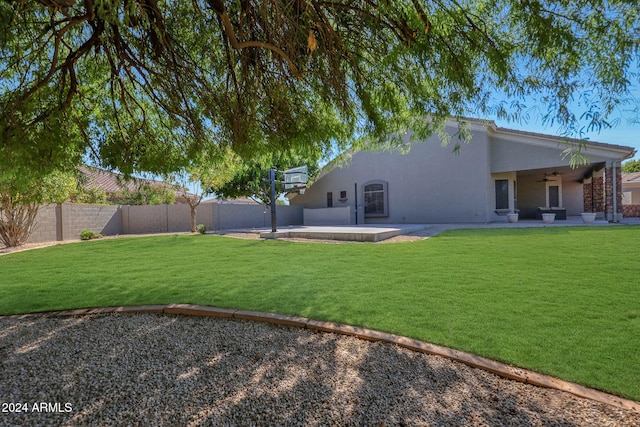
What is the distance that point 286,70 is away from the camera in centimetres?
421

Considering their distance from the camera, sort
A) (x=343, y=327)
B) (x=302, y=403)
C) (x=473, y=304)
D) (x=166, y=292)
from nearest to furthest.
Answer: (x=302, y=403), (x=343, y=327), (x=473, y=304), (x=166, y=292)

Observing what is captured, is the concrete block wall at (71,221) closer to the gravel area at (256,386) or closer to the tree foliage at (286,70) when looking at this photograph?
the tree foliage at (286,70)

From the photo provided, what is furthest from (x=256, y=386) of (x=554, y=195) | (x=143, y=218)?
(x=554, y=195)

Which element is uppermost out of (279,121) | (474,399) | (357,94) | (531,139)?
(531,139)

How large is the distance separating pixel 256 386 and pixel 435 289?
3.20 metres

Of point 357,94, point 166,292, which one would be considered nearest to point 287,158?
Result: point 357,94

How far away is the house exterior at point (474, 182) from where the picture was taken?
13747 millimetres

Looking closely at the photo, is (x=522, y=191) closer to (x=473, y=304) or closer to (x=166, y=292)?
(x=473, y=304)

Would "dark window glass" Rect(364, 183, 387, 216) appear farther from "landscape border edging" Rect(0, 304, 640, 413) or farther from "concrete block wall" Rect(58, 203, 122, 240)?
"landscape border edging" Rect(0, 304, 640, 413)

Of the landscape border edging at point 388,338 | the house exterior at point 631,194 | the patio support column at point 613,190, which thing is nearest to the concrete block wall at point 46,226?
the landscape border edging at point 388,338

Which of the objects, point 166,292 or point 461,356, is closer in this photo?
point 461,356

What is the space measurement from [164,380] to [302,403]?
1.16 m

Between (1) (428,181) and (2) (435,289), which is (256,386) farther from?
(1) (428,181)

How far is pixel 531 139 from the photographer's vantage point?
13984 mm
